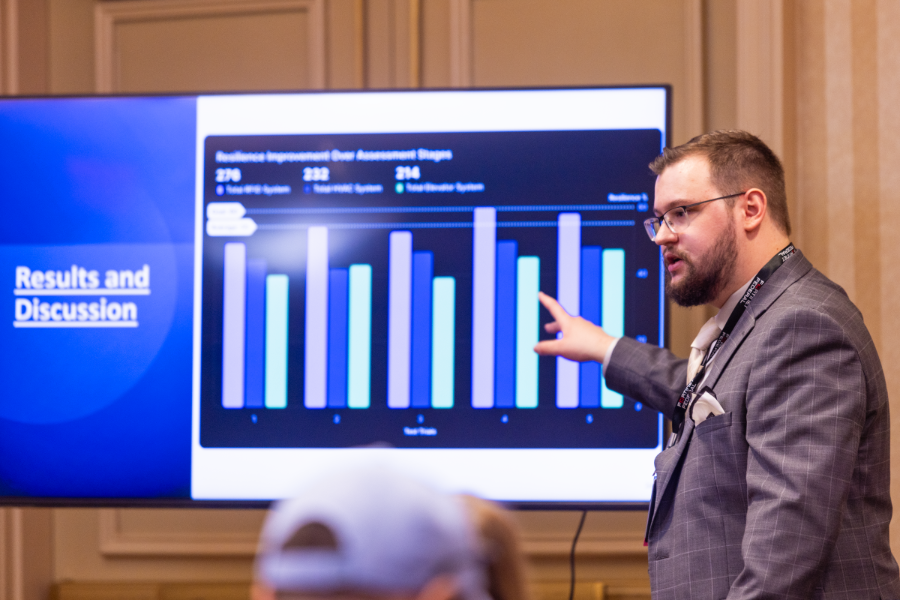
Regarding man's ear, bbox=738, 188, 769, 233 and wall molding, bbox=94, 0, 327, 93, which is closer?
man's ear, bbox=738, 188, 769, 233

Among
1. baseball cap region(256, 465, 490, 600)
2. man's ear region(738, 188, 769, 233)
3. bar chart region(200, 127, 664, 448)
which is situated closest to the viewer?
baseball cap region(256, 465, 490, 600)

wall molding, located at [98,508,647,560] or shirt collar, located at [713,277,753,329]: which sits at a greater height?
shirt collar, located at [713,277,753,329]

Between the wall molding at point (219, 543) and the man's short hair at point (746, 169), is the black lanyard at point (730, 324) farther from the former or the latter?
the wall molding at point (219, 543)

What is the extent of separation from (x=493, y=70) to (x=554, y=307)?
1.04m

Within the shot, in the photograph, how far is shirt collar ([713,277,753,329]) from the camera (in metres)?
1.65

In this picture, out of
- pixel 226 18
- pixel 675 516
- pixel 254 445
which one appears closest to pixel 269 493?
pixel 254 445

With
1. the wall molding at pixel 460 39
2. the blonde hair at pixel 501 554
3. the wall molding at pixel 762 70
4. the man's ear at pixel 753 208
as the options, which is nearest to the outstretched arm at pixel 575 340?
the man's ear at pixel 753 208

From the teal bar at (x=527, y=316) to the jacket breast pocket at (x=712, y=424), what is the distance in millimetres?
754

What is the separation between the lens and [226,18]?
288 centimetres

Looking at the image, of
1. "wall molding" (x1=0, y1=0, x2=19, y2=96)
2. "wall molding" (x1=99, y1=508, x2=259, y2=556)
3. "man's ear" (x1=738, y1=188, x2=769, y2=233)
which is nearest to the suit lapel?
"man's ear" (x1=738, y1=188, x2=769, y2=233)

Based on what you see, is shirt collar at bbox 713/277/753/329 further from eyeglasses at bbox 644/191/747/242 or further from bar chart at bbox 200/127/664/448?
bar chart at bbox 200/127/664/448

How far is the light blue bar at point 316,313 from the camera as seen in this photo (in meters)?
2.30

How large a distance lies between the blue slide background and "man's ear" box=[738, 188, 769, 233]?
1.60 meters

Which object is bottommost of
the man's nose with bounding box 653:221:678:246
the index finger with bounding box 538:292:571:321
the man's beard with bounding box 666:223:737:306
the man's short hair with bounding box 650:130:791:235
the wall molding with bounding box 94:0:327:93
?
the index finger with bounding box 538:292:571:321
